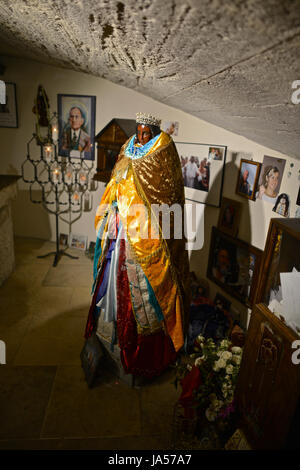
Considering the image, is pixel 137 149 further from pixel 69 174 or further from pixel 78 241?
pixel 78 241

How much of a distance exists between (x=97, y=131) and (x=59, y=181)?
31.3 inches

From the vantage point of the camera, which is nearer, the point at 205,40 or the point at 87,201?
the point at 205,40

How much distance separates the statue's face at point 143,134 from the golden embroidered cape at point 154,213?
82mm

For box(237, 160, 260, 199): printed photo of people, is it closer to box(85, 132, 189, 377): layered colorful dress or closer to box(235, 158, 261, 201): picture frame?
box(235, 158, 261, 201): picture frame

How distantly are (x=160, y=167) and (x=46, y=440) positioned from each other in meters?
1.73

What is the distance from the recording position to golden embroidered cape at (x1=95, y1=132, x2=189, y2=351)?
184cm

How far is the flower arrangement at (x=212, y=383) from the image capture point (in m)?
1.56

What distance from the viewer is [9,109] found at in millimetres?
3818

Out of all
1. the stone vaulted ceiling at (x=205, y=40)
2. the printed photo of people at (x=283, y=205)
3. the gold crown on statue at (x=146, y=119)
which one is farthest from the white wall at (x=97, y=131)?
the stone vaulted ceiling at (x=205, y=40)

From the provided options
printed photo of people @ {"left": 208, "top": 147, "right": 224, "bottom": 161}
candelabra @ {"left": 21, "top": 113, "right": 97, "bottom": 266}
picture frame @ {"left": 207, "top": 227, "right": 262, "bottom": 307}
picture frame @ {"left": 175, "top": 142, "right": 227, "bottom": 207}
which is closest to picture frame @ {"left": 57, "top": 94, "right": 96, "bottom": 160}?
candelabra @ {"left": 21, "top": 113, "right": 97, "bottom": 266}

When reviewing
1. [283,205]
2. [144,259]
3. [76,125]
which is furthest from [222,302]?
[76,125]

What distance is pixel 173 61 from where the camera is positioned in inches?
39.8

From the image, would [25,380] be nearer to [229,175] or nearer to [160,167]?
[160,167]

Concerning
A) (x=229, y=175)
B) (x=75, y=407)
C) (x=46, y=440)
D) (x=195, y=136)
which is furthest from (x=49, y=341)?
(x=195, y=136)
